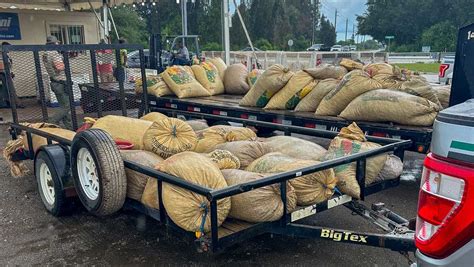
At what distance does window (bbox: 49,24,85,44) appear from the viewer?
14.6 meters

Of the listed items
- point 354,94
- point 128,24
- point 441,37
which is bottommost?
point 354,94

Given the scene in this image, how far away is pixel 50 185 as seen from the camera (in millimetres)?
4246

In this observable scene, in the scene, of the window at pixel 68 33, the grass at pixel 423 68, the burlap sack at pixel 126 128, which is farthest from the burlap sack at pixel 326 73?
the grass at pixel 423 68

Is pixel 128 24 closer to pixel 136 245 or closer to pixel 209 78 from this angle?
pixel 209 78

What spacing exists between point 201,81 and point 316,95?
9.35 feet

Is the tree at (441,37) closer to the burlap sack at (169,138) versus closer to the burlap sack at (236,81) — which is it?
the burlap sack at (236,81)

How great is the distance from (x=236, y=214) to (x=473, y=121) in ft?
5.38

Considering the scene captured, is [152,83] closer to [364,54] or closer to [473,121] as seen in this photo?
[473,121]

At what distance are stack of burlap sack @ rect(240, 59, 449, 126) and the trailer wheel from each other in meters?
2.88

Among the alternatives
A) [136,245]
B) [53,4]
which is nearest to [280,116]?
[136,245]

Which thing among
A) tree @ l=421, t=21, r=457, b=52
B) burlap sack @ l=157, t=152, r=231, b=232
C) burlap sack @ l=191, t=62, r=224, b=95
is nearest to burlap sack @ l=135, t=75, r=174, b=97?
burlap sack @ l=191, t=62, r=224, b=95

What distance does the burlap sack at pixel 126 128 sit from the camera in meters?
3.90

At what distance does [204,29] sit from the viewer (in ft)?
180

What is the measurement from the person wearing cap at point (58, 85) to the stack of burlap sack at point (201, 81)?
153 cm
